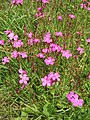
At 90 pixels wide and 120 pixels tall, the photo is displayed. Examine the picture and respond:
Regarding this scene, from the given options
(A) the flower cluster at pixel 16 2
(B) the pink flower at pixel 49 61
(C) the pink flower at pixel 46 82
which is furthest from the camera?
(A) the flower cluster at pixel 16 2

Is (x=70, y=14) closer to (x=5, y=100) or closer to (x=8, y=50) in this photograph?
(x=8, y=50)

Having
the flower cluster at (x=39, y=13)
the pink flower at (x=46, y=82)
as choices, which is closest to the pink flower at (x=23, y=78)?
the pink flower at (x=46, y=82)

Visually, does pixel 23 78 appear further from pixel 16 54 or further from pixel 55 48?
pixel 55 48

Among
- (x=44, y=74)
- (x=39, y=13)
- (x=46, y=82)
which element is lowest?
(x=46, y=82)

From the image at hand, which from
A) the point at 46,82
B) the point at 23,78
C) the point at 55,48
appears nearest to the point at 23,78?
the point at 23,78

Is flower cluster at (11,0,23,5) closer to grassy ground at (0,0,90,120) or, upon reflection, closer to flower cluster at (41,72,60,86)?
grassy ground at (0,0,90,120)

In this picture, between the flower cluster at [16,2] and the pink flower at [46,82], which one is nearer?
the pink flower at [46,82]

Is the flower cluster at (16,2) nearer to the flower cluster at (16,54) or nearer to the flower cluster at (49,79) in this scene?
the flower cluster at (16,54)

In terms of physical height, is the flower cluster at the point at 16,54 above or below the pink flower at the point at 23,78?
above
